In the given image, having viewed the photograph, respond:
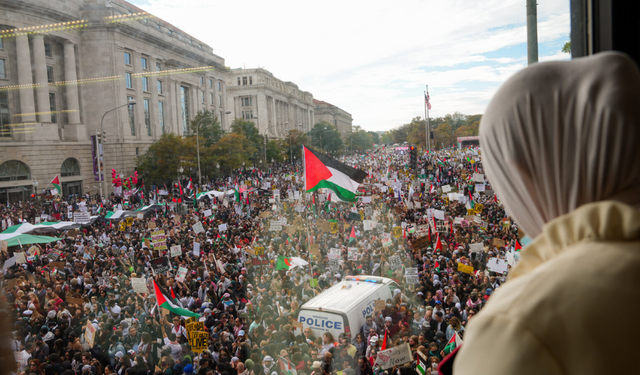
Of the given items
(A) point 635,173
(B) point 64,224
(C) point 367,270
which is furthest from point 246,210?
(A) point 635,173

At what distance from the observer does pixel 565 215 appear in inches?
32.8

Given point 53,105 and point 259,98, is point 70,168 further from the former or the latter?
point 259,98

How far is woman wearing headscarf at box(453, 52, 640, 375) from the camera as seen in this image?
73 cm

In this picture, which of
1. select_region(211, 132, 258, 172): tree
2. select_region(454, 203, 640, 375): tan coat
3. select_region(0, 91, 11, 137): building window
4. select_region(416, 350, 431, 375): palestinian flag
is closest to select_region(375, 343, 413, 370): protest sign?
select_region(416, 350, 431, 375): palestinian flag

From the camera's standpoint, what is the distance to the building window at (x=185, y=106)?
185ft

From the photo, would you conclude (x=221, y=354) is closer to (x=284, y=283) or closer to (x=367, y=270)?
(x=284, y=283)

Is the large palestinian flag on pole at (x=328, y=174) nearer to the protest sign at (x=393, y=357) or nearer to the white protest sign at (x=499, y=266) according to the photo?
the white protest sign at (x=499, y=266)

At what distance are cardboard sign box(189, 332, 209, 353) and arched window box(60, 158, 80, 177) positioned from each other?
118 ft

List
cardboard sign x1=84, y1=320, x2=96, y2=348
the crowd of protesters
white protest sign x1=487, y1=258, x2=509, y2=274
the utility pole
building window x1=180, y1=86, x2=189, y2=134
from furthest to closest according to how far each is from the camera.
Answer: building window x1=180, y1=86, x2=189, y2=134 → white protest sign x1=487, y1=258, x2=509, y2=274 → cardboard sign x1=84, y1=320, x2=96, y2=348 → the crowd of protesters → the utility pole

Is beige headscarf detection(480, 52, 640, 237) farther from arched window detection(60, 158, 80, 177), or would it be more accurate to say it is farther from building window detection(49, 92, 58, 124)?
building window detection(49, 92, 58, 124)

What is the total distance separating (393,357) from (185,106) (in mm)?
55995

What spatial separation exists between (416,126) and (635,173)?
63835 mm

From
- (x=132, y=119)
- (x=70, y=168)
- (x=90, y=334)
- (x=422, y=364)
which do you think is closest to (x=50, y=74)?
(x=132, y=119)

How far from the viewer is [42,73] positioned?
37625 millimetres
